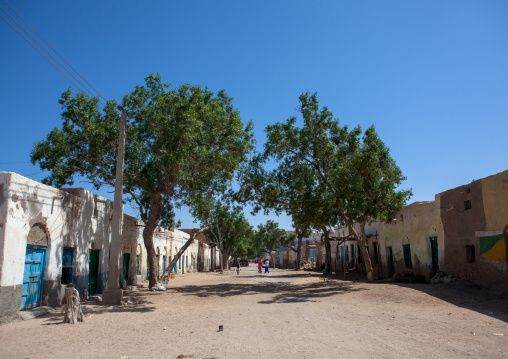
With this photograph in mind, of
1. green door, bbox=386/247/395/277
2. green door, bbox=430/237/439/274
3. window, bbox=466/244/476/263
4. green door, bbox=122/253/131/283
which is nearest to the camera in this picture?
window, bbox=466/244/476/263

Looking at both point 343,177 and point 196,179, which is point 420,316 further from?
point 196,179

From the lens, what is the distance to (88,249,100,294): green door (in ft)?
54.1

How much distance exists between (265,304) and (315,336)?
19.2ft

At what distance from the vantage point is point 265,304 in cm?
1360

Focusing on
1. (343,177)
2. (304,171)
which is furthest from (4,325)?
(304,171)

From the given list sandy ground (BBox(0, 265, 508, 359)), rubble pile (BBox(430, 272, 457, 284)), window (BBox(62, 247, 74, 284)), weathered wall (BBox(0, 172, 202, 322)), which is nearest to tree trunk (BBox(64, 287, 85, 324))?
sandy ground (BBox(0, 265, 508, 359))

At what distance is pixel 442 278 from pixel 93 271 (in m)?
15.9

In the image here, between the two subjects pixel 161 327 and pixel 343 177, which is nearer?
pixel 161 327

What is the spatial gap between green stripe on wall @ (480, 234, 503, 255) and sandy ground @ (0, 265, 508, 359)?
1568 mm

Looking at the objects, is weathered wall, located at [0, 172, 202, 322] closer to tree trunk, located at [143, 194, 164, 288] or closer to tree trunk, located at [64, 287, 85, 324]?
tree trunk, located at [64, 287, 85, 324]

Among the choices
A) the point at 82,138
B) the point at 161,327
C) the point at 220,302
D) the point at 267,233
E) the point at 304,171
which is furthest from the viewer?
the point at 267,233

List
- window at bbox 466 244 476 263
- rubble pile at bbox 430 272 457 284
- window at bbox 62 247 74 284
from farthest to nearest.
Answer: rubble pile at bbox 430 272 457 284
window at bbox 466 244 476 263
window at bbox 62 247 74 284

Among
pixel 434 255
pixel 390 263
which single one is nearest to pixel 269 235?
pixel 390 263

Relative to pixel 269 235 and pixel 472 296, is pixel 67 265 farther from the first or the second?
pixel 269 235
